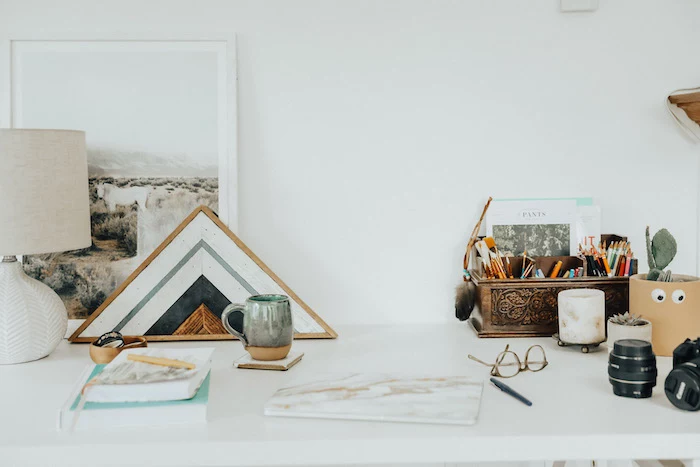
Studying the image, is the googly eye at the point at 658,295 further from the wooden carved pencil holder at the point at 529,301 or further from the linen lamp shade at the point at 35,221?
the linen lamp shade at the point at 35,221

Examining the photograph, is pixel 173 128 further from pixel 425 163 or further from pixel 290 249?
pixel 425 163

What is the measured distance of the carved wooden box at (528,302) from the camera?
134 cm

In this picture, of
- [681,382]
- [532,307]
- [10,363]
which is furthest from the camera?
[532,307]

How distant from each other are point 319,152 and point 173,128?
33 centimetres

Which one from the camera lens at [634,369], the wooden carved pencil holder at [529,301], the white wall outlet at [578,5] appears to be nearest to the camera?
the camera lens at [634,369]

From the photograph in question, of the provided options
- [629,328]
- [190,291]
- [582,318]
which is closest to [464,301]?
[582,318]

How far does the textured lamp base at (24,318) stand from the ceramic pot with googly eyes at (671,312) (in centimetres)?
113

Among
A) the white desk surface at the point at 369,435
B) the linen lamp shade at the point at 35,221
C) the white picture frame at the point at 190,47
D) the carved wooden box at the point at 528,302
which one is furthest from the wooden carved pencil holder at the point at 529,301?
the linen lamp shade at the point at 35,221

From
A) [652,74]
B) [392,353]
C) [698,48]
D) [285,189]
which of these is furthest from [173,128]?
[698,48]

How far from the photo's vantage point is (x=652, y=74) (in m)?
1.49

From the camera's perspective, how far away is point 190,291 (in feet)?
4.53

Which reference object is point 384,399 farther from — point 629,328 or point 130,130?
point 130,130

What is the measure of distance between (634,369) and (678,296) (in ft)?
0.94

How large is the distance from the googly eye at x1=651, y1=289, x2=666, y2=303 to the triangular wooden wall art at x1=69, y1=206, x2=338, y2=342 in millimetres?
633
